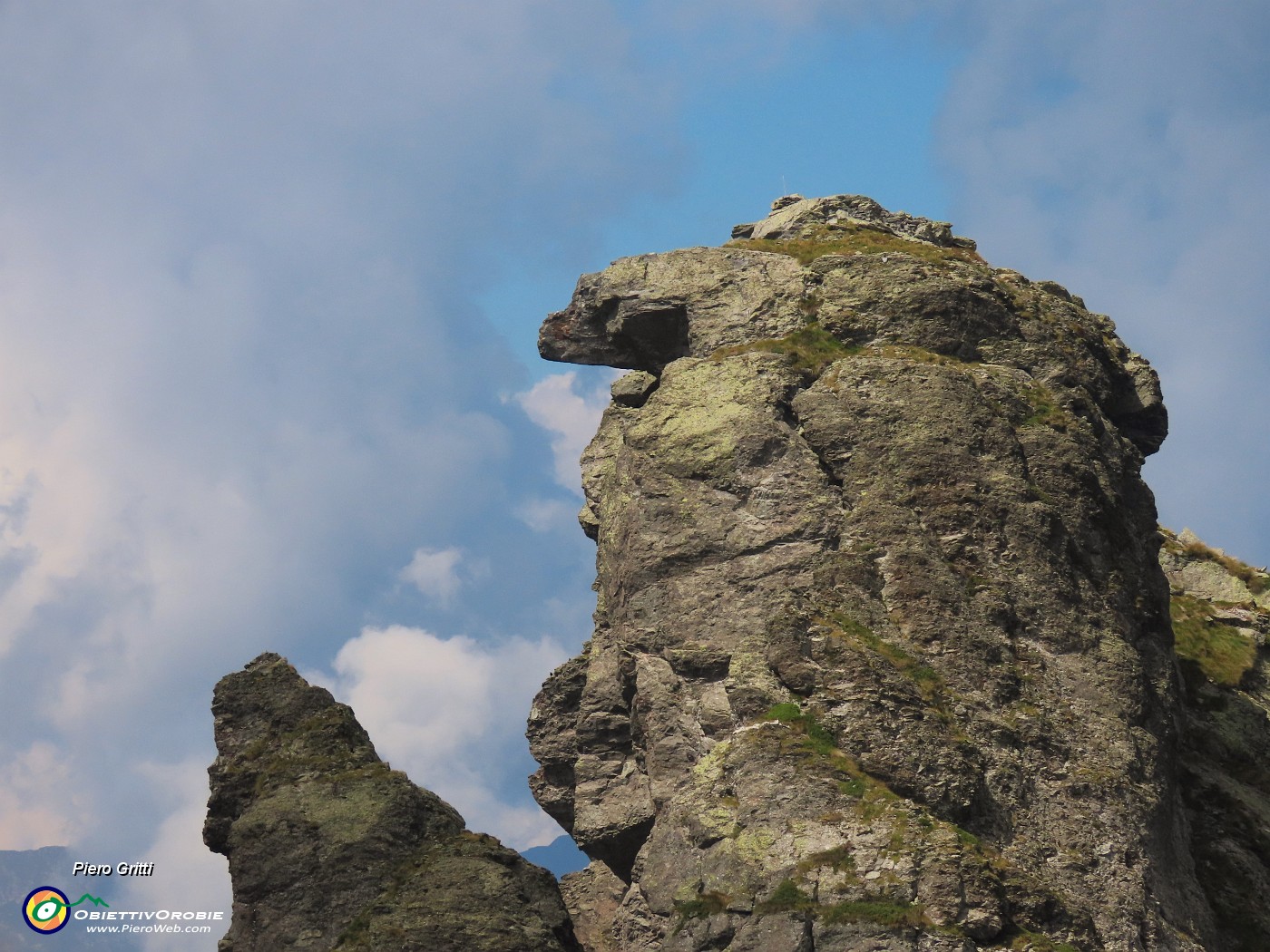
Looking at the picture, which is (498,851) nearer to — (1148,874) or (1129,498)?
(1148,874)

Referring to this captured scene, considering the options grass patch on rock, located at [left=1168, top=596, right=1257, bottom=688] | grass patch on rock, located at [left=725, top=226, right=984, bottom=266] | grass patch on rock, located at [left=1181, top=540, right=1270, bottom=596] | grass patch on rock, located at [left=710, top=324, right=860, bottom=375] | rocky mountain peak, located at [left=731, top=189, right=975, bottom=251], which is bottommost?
grass patch on rock, located at [left=1168, top=596, right=1257, bottom=688]

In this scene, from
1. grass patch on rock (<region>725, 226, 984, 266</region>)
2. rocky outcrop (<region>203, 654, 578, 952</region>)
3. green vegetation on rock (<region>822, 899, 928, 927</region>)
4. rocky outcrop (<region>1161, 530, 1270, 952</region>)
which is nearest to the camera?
green vegetation on rock (<region>822, 899, 928, 927</region>)

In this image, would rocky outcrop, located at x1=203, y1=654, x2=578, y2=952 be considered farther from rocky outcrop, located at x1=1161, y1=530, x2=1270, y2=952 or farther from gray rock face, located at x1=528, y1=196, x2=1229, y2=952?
rocky outcrop, located at x1=1161, y1=530, x2=1270, y2=952

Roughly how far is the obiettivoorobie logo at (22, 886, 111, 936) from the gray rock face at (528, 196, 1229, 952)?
694 inches

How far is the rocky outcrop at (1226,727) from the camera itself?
40.4 m

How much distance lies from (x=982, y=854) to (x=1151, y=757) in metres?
8.84

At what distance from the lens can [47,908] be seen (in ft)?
162

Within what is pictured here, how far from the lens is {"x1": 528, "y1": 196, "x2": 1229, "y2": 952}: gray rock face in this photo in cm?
3341

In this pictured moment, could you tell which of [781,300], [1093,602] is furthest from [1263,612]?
[781,300]

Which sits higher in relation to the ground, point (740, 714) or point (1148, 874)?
point (740, 714)

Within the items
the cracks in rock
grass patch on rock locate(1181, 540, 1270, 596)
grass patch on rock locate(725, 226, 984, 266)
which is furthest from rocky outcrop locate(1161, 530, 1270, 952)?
grass patch on rock locate(725, 226, 984, 266)

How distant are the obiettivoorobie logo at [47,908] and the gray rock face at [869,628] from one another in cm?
1763

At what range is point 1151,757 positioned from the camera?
3875 centimetres

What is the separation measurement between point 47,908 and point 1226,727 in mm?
44146
